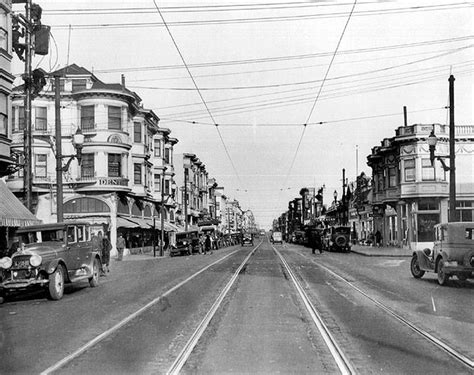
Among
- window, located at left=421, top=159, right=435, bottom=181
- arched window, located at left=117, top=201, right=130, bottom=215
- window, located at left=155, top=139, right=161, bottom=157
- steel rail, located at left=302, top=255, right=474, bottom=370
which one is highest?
window, located at left=155, top=139, right=161, bottom=157

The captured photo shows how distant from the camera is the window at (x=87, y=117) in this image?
136 ft

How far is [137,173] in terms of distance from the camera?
154 feet

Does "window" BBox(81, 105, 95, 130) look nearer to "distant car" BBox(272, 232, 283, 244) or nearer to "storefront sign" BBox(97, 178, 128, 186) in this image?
"storefront sign" BBox(97, 178, 128, 186)

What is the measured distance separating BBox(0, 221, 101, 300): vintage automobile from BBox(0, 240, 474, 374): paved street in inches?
21.1

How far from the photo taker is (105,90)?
41.0 m

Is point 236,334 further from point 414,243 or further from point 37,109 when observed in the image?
point 414,243

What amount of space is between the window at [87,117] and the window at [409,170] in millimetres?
25518

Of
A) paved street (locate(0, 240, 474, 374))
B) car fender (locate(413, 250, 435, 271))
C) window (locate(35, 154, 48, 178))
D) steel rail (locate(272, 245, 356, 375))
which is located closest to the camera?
steel rail (locate(272, 245, 356, 375))

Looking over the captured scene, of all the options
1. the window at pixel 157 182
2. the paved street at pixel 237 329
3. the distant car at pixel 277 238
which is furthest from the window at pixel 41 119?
the distant car at pixel 277 238

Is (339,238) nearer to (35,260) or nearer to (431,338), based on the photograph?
(35,260)

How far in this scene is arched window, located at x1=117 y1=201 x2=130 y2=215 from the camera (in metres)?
43.0

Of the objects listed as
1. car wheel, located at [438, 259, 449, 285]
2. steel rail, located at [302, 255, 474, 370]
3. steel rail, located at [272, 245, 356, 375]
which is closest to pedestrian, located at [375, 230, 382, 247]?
car wheel, located at [438, 259, 449, 285]

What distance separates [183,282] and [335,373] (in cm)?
1211

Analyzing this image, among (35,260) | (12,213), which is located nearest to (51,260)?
(35,260)
